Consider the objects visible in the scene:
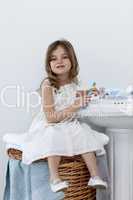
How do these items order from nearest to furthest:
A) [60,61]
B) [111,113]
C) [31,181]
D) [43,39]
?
[111,113]
[31,181]
[60,61]
[43,39]

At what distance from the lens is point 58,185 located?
1.66 metres

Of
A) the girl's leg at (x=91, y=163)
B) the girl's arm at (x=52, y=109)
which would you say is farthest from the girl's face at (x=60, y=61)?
the girl's leg at (x=91, y=163)

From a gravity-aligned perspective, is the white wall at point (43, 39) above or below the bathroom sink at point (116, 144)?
above

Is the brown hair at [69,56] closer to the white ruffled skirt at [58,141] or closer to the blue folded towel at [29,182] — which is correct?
→ the white ruffled skirt at [58,141]

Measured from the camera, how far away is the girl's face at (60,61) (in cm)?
191

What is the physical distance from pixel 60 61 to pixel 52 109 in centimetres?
24

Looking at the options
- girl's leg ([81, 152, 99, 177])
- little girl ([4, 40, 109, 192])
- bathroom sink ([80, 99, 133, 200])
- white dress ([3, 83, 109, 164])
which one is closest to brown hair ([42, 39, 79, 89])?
little girl ([4, 40, 109, 192])

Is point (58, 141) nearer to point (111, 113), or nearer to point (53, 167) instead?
point (53, 167)

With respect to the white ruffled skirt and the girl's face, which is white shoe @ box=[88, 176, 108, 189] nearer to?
the white ruffled skirt

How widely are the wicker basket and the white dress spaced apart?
58mm

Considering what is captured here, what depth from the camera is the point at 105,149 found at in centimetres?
193

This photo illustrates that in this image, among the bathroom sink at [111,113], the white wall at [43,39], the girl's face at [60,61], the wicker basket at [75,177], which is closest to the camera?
the bathroom sink at [111,113]

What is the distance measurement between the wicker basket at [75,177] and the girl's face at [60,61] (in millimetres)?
417

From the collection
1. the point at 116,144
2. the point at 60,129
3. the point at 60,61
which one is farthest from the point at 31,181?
the point at 60,61
